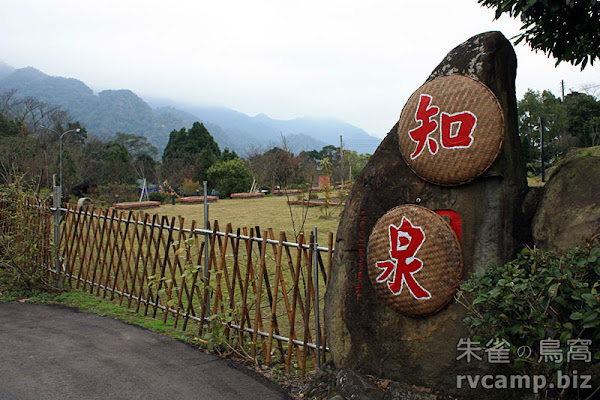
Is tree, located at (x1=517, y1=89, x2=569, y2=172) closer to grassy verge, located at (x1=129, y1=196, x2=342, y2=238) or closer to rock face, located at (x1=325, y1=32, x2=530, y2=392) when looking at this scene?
grassy verge, located at (x1=129, y1=196, x2=342, y2=238)

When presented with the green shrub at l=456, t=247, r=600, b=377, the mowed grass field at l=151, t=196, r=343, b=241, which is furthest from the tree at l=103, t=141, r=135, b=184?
the green shrub at l=456, t=247, r=600, b=377

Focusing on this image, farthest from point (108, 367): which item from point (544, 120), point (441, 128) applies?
point (544, 120)

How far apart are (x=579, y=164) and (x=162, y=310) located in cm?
431

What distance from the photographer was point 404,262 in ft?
9.94

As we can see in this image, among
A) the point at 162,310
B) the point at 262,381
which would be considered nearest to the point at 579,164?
the point at 262,381

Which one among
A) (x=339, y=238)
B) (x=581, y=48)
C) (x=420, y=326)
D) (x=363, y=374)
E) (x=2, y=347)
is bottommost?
(x=2, y=347)

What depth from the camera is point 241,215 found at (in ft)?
46.0

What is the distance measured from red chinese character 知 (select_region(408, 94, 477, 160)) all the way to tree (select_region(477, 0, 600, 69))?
52.1 inches

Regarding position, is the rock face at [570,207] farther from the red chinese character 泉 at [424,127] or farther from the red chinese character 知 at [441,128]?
the red chinese character 泉 at [424,127]

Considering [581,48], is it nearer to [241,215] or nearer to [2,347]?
[2,347]

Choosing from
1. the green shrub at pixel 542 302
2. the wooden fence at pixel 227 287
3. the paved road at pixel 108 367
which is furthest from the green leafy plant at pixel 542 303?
the paved road at pixel 108 367

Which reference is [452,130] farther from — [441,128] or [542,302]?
[542,302]

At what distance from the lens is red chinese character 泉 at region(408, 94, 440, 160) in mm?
2984

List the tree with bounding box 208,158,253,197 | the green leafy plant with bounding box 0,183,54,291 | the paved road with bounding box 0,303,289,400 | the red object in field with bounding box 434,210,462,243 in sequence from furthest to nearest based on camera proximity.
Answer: the tree with bounding box 208,158,253,197 < the green leafy plant with bounding box 0,183,54,291 < the paved road with bounding box 0,303,289,400 < the red object in field with bounding box 434,210,462,243
